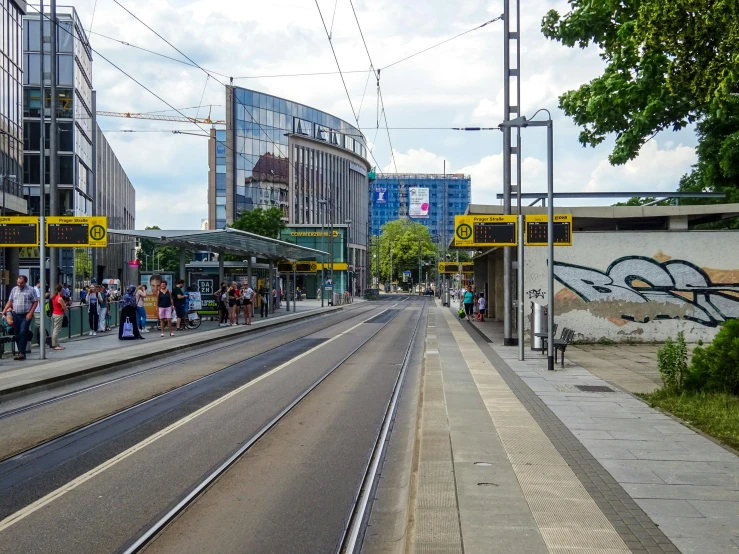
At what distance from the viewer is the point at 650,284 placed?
2367 centimetres

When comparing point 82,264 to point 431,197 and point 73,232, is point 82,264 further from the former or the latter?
point 431,197

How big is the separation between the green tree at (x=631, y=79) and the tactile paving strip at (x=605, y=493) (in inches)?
172

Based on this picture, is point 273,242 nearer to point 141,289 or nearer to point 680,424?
point 141,289

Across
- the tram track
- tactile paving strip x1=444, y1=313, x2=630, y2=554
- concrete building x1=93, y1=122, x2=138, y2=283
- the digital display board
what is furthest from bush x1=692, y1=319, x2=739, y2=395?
concrete building x1=93, y1=122, x2=138, y2=283

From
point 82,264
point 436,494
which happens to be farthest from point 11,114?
point 436,494

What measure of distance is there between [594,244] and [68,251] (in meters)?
40.2

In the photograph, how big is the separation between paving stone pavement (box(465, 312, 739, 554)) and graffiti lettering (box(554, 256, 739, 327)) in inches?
449

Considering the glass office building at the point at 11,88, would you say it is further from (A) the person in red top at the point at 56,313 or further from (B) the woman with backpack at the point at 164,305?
(A) the person in red top at the point at 56,313

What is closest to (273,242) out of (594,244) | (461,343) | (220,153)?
(461,343)

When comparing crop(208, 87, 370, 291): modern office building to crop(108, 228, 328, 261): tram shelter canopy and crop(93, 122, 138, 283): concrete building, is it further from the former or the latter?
crop(108, 228, 328, 261): tram shelter canopy

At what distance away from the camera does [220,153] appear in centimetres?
8825

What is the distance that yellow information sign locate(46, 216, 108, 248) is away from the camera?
1866cm

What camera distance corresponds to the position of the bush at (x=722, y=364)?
1151cm

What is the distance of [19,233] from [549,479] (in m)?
15.3
